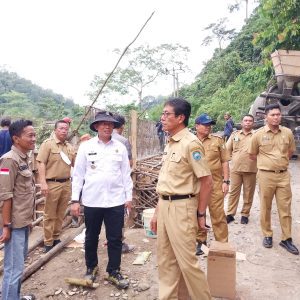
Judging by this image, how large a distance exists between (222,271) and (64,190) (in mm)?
2673

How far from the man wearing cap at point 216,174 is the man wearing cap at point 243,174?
112 centimetres

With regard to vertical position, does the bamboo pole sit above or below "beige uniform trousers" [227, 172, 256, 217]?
below

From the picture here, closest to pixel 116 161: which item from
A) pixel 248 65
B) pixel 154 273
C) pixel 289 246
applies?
pixel 154 273

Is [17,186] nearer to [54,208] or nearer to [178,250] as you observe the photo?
[178,250]

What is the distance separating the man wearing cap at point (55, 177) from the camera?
4.84m

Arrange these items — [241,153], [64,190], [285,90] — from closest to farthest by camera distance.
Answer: [64,190], [241,153], [285,90]

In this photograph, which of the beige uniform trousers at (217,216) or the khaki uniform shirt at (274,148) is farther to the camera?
the khaki uniform shirt at (274,148)

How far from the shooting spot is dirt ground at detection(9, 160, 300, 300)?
3484mm

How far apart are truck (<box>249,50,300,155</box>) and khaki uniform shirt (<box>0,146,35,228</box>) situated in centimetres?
607

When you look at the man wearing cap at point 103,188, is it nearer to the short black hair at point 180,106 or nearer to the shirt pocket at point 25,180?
the shirt pocket at point 25,180

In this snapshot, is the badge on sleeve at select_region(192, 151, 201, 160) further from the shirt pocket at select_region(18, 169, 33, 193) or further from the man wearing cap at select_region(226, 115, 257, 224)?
the man wearing cap at select_region(226, 115, 257, 224)

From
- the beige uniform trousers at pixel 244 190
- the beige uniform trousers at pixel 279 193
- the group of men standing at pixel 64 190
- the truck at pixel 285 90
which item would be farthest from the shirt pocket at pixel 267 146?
the truck at pixel 285 90

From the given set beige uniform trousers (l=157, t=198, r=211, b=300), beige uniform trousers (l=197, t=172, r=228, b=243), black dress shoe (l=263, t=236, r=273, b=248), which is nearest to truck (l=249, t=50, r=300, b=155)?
black dress shoe (l=263, t=236, r=273, b=248)

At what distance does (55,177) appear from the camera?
16.0 ft
